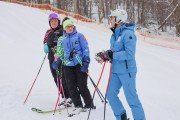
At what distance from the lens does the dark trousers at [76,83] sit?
6234 mm

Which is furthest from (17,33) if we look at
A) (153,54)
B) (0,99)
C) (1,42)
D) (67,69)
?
(67,69)

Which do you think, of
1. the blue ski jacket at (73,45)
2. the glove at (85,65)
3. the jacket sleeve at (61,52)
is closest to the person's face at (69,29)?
the blue ski jacket at (73,45)

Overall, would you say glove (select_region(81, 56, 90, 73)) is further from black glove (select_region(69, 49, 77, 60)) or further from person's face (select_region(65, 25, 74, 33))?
person's face (select_region(65, 25, 74, 33))

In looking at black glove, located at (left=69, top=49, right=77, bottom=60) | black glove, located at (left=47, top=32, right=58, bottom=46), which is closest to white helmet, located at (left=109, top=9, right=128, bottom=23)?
black glove, located at (left=69, top=49, right=77, bottom=60)

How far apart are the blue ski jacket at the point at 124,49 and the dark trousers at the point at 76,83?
105 cm

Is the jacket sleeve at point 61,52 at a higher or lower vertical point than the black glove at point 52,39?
lower

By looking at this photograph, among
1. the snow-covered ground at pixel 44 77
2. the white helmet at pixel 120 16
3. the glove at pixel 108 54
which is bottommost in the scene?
the snow-covered ground at pixel 44 77

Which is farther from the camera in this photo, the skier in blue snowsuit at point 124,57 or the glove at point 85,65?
the glove at point 85,65

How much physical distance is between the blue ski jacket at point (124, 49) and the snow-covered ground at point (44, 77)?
131 cm

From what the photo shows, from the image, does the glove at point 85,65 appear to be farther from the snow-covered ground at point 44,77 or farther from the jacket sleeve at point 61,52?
the snow-covered ground at point 44,77

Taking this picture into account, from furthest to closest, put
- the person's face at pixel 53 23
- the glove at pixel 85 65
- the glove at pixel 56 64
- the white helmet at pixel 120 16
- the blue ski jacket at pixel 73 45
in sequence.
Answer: the person's face at pixel 53 23 < the glove at pixel 56 64 < the blue ski jacket at pixel 73 45 < the glove at pixel 85 65 < the white helmet at pixel 120 16

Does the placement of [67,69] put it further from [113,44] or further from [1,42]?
[1,42]

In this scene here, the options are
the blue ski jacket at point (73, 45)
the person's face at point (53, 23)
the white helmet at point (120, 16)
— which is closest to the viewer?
the white helmet at point (120, 16)

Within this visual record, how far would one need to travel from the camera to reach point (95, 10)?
62.0 meters
